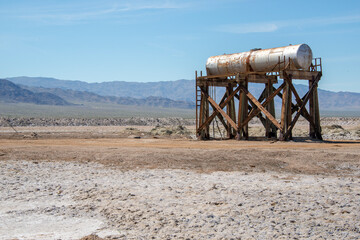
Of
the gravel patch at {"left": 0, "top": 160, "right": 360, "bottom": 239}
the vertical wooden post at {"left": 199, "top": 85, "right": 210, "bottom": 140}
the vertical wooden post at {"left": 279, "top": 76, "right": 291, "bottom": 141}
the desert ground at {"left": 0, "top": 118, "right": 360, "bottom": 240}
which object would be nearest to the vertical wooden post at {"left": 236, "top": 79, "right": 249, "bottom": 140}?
the vertical wooden post at {"left": 199, "top": 85, "right": 210, "bottom": 140}

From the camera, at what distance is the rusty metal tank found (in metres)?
21.5

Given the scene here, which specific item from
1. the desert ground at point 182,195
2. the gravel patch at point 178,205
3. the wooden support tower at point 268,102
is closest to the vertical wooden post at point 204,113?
the wooden support tower at point 268,102

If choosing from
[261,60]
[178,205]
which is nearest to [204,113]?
[261,60]

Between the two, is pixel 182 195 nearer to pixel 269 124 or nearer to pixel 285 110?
pixel 285 110

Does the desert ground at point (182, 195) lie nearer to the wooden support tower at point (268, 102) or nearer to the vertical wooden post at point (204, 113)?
the wooden support tower at point (268, 102)

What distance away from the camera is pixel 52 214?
934 centimetres

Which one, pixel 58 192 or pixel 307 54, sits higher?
pixel 307 54

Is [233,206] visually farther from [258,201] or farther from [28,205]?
[28,205]

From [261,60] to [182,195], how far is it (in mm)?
13520

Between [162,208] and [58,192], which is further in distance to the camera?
[58,192]

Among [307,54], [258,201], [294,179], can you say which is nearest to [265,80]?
[307,54]

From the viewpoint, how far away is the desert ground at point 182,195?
27.2ft

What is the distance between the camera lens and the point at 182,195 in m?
10.6

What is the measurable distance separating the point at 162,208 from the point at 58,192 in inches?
119
